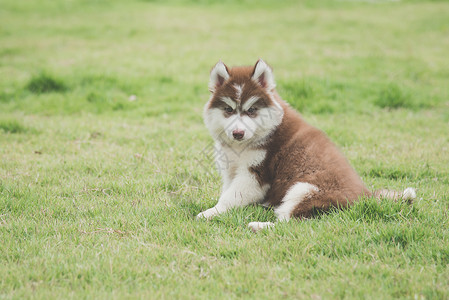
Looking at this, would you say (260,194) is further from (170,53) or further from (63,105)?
(170,53)

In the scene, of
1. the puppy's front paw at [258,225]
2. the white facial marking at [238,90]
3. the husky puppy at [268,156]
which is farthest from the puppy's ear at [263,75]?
the puppy's front paw at [258,225]

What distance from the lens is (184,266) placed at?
10.7ft

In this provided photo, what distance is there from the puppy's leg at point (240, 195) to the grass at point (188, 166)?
4.0 inches

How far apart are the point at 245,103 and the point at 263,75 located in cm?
40

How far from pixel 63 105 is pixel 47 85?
1.10 m

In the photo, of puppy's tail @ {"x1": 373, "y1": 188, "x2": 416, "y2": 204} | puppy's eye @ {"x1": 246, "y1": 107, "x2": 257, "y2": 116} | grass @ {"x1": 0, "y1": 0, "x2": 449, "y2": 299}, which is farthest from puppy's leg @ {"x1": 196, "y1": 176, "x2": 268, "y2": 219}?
puppy's tail @ {"x1": 373, "y1": 188, "x2": 416, "y2": 204}

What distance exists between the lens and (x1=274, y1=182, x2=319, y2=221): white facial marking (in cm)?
387

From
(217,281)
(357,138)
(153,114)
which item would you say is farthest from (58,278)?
(153,114)

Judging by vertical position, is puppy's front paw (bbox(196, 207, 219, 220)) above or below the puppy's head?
below

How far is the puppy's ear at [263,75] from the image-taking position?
4.35 metres

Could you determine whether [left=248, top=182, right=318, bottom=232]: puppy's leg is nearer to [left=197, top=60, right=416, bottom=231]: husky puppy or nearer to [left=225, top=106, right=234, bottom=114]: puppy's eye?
[left=197, top=60, right=416, bottom=231]: husky puppy

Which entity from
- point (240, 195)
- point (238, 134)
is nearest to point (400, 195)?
point (240, 195)

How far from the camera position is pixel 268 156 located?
4355 millimetres

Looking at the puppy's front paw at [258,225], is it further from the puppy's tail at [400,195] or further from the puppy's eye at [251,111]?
the puppy's eye at [251,111]
